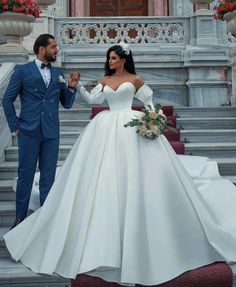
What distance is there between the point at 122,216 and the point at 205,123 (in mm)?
4458

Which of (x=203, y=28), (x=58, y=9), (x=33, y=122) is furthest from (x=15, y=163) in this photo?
(x=58, y=9)

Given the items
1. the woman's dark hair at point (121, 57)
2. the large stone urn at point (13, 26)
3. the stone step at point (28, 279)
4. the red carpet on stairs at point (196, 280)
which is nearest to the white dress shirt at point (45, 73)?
the woman's dark hair at point (121, 57)

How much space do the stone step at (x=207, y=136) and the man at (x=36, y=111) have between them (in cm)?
302

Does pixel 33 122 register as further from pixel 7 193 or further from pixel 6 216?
pixel 7 193

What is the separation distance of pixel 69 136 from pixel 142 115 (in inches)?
132

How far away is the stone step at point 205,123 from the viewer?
8539mm

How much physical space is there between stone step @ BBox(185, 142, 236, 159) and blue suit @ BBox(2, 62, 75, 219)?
2.67 metres

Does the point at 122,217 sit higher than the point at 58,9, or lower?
lower

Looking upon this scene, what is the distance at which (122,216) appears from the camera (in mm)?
4383

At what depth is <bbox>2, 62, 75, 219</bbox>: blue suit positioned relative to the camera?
5266 mm

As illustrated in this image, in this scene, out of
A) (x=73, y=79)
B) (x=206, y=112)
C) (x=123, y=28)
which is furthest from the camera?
(x=123, y=28)

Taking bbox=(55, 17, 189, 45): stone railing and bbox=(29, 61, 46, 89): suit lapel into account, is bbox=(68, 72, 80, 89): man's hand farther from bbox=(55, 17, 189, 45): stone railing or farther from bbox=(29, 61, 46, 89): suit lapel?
bbox=(55, 17, 189, 45): stone railing

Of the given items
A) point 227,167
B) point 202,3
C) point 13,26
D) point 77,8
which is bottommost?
point 227,167

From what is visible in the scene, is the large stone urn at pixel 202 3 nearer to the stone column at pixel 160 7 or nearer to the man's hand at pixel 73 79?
the stone column at pixel 160 7
